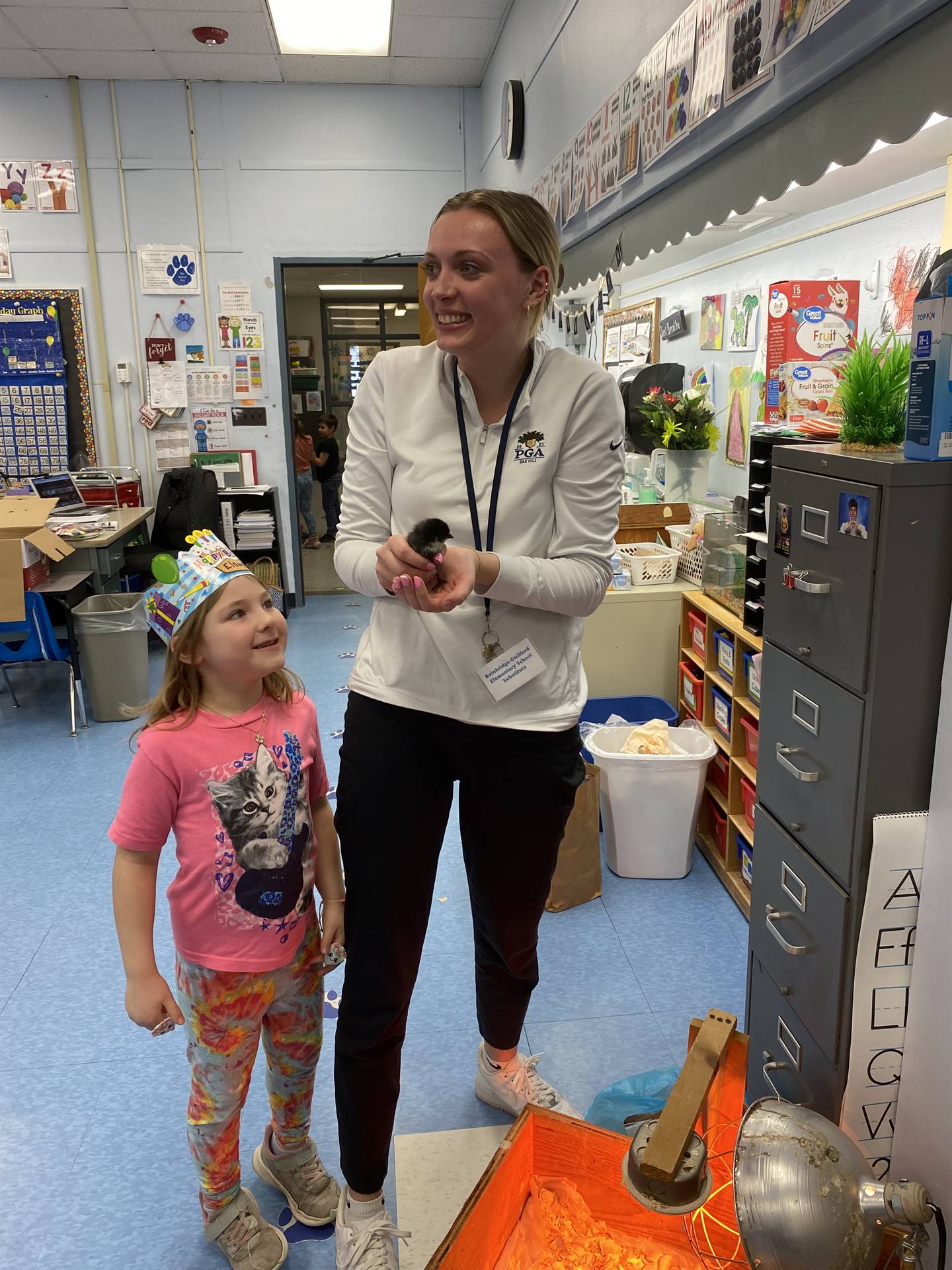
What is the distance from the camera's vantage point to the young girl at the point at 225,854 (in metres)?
1.39

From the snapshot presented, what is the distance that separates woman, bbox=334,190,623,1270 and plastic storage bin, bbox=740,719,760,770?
48.0 inches

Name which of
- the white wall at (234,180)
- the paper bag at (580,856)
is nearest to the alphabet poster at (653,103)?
the paper bag at (580,856)

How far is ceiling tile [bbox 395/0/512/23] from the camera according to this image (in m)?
4.75

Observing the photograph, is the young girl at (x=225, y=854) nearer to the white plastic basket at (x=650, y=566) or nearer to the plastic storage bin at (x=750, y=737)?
the plastic storage bin at (x=750, y=737)

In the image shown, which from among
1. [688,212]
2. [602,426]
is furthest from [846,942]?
[688,212]

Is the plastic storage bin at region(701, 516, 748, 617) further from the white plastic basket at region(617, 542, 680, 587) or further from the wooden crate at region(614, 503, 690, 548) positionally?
the wooden crate at region(614, 503, 690, 548)

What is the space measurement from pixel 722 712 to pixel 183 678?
186 cm

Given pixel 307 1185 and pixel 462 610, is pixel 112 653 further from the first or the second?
pixel 462 610

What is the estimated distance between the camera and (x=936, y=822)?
3.87 feet

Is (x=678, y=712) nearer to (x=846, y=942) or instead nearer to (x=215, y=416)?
(x=846, y=942)

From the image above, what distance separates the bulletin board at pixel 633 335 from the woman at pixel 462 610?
102 inches

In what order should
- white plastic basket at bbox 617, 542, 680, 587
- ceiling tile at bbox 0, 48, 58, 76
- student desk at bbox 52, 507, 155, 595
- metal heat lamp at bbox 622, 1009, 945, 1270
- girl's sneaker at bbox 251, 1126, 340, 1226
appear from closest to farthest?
metal heat lamp at bbox 622, 1009, 945, 1270 → girl's sneaker at bbox 251, 1126, 340, 1226 → white plastic basket at bbox 617, 542, 680, 587 → student desk at bbox 52, 507, 155, 595 → ceiling tile at bbox 0, 48, 58, 76

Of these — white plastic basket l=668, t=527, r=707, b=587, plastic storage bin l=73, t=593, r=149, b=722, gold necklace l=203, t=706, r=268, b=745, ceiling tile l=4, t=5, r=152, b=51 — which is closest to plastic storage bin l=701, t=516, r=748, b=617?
white plastic basket l=668, t=527, r=707, b=587

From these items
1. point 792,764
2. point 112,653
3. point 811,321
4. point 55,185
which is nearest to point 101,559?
point 112,653
